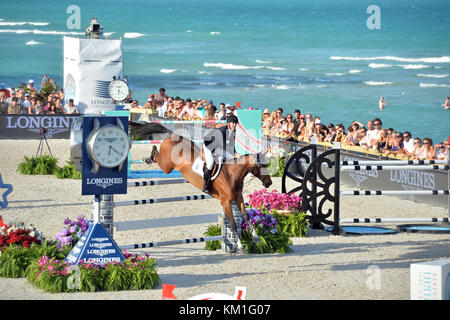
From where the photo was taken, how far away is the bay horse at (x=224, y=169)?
1188cm

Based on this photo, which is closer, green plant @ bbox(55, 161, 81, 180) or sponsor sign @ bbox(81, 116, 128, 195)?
sponsor sign @ bbox(81, 116, 128, 195)

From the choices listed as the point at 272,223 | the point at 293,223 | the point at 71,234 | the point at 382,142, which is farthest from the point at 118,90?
the point at 71,234

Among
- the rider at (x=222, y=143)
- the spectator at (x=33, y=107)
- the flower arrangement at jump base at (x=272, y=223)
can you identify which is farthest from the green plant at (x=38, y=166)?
the rider at (x=222, y=143)

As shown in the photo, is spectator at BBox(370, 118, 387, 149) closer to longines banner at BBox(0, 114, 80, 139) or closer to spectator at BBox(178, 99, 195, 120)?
spectator at BBox(178, 99, 195, 120)

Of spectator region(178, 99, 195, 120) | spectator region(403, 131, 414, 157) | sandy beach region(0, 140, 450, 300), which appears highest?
spectator region(178, 99, 195, 120)

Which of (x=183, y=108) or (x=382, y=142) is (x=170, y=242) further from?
(x=183, y=108)

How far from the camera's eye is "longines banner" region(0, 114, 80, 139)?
28.0 m

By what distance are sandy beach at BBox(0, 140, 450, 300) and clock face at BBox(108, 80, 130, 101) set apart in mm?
2902

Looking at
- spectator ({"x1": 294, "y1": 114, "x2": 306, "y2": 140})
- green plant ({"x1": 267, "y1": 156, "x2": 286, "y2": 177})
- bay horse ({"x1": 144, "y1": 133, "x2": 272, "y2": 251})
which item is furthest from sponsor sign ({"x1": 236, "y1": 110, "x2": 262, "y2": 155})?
spectator ({"x1": 294, "y1": 114, "x2": 306, "y2": 140})

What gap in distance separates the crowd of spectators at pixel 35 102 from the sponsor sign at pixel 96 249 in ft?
59.3

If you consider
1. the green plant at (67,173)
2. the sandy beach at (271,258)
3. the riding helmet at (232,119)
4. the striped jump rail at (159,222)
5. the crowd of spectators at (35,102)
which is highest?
the crowd of spectators at (35,102)

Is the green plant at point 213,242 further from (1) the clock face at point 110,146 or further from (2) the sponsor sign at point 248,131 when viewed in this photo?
(1) the clock face at point 110,146

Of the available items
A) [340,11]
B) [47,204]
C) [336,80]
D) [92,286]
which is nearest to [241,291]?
[92,286]
